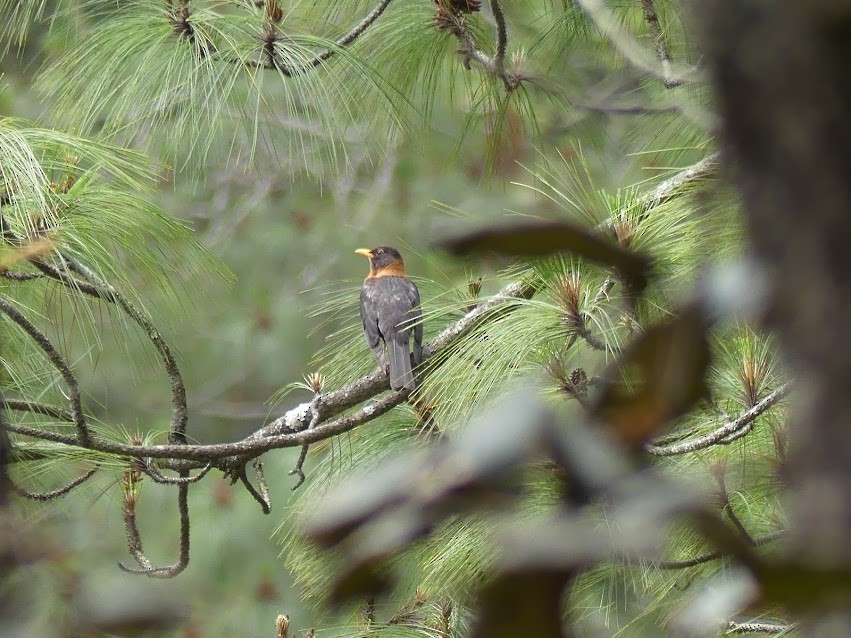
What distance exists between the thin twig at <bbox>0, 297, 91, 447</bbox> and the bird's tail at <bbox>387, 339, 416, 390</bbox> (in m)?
0.67

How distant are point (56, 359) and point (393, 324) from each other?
1.10 metres

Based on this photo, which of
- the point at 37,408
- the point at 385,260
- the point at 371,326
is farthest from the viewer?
the point at 385,260

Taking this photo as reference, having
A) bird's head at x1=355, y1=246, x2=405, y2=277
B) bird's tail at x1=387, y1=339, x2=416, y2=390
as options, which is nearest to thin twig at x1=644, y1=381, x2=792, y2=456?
bird's tail at x1=387, y1=339, x2=416, y2=390

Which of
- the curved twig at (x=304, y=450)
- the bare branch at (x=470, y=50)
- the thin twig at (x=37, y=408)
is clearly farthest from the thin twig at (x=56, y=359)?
the bare branch at (x=470, y=50)

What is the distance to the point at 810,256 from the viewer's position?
0.76 feet

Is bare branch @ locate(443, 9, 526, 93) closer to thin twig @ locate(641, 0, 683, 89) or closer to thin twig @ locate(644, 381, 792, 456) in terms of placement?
thin twig @ locate(641, 0, 683, 89)

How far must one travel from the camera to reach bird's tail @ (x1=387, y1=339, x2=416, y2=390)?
2.15 m

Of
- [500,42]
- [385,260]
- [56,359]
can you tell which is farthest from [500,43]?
[385,260]

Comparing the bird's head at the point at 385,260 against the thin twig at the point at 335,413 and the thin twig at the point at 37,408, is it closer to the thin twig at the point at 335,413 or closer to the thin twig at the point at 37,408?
the thin twig at the point at 335,413

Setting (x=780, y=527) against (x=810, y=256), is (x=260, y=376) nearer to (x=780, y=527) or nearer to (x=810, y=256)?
(x=780, y=527)

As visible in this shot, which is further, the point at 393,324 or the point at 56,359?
the point at 393,324

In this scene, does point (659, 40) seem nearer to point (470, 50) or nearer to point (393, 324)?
point (470, 50)

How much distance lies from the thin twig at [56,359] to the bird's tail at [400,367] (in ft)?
2.20

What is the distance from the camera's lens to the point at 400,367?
224cm
